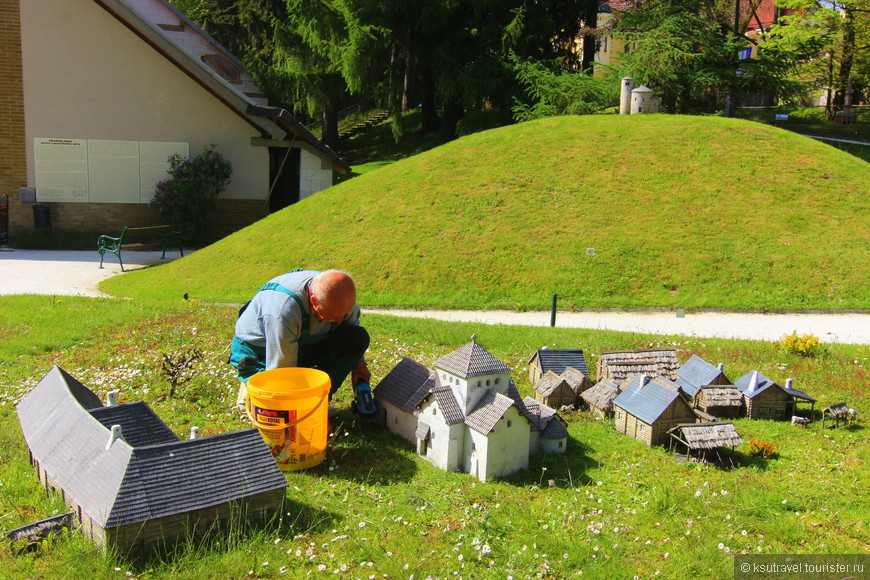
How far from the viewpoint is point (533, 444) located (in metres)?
6.59

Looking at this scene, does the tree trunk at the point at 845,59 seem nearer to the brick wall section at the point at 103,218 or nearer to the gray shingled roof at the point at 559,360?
the brick wall section at the point at 103,218

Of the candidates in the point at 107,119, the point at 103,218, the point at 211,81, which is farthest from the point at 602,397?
the point at 107,119

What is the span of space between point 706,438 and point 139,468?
186 inches

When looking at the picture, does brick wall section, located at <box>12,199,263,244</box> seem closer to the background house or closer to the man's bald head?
the background house

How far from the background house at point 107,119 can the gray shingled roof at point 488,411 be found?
21.1 m

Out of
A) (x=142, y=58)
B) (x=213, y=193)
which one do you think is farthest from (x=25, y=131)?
(x=213, y=193)

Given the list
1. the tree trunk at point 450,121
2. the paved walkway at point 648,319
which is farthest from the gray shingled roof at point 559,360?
the tree trunk at point 450,121

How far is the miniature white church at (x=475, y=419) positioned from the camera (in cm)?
589

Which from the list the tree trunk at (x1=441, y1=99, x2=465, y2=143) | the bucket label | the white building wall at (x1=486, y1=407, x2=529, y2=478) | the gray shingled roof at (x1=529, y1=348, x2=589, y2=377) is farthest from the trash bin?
the white building wall at (x1=486, y1=407, x2=529, y2=478)

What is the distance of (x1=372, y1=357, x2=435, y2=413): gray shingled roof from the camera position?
6.48m

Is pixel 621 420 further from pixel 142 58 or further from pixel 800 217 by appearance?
pixel 142 58

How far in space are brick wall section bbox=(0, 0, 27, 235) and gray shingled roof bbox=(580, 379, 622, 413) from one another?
78.0 ft

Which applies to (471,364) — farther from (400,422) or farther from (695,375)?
(695,375)

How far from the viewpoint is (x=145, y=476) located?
4.65m
